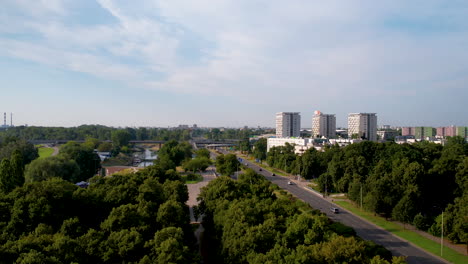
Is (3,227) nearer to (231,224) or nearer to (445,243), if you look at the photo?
(231,224)

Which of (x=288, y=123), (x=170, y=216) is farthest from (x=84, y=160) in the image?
(x=288, y=123)

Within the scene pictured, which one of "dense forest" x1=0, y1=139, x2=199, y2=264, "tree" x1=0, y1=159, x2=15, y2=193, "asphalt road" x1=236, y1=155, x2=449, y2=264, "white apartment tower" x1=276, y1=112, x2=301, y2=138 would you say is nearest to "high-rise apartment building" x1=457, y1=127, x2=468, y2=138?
"white apartment tower" x1=276, y1=112, x2=301, y2=138

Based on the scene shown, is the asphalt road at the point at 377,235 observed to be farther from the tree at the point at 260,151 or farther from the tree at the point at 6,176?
the tree at the point at 260,151

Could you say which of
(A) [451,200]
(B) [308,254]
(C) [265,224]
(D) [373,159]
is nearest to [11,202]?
(C) [265,224]

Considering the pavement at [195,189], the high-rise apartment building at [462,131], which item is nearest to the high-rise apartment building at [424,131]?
the high-rise apartment building at [462,131]

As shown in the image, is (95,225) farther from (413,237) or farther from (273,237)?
(413,237)
